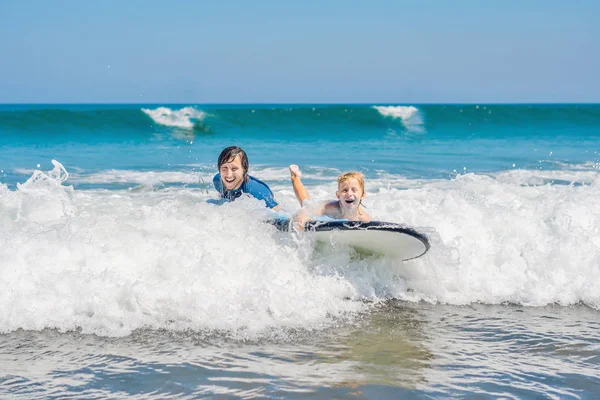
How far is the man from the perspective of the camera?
6449 mm

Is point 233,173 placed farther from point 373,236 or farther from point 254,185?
point 373,236

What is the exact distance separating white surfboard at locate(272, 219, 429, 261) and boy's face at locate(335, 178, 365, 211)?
308 millimetres

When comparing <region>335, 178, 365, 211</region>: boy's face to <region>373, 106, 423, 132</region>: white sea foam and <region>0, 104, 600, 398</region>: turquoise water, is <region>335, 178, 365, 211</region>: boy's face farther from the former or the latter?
<region>373, 106, 423, 132</region>: white sea foam

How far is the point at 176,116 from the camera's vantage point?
107 ft

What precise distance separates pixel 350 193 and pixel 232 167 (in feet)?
4.09

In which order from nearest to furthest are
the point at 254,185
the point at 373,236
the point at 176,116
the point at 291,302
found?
the point at 291,302, the point at 373,236, the point at 254,185, the point at 176,116

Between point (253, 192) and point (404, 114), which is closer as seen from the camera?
point (253, 192)

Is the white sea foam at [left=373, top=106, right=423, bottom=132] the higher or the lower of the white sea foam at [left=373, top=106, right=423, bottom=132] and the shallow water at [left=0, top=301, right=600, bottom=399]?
the higher

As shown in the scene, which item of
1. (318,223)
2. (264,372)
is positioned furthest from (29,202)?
(264,372)

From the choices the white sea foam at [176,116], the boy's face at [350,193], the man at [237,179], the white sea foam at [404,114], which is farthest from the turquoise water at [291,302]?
the white sea foam at [404,114]

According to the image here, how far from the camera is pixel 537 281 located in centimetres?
626

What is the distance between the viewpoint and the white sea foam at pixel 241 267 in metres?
5.20

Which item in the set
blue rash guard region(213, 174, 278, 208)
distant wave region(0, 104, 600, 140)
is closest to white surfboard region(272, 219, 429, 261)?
blue rash guard region(213, 174, 278, 208)

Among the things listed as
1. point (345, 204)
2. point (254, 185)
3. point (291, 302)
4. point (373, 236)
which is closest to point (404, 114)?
point (254, 185)
